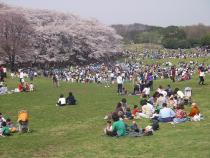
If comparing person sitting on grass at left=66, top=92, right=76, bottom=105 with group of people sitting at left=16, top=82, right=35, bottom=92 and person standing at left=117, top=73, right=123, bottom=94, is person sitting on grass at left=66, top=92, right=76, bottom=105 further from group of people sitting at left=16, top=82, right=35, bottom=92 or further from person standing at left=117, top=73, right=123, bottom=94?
group of people sitting at left=16, top=82, right=35, bottom=92

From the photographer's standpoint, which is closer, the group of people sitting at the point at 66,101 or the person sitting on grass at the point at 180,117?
the person sitting on grass at the point at 180,117

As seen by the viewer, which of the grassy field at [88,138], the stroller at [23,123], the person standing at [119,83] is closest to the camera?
the grassy field at [88,138]

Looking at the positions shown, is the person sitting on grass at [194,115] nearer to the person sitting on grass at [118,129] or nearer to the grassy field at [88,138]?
the grassy field at [88,138]

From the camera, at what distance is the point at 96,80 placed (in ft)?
186

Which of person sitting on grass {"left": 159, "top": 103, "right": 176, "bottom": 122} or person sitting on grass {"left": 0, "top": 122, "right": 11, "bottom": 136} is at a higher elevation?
person sitting on grass {"left": 159, "top": 103, "right": 176, "bottom": 122}

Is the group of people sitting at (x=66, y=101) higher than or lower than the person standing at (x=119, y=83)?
lower

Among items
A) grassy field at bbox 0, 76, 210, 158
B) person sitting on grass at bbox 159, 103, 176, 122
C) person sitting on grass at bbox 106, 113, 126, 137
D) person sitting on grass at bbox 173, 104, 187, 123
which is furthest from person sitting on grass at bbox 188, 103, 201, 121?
person sitting on grass at bbox 106, 113, 126, 137

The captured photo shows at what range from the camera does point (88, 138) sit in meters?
21.5

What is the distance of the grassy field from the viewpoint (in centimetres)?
1794

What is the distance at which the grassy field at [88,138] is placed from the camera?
17.9 metres

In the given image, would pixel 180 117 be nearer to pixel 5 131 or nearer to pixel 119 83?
pixel 5 131

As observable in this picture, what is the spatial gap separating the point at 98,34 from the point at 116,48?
232 inches

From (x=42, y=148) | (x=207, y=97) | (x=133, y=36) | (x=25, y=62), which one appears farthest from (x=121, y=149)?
(x=133, y=36)

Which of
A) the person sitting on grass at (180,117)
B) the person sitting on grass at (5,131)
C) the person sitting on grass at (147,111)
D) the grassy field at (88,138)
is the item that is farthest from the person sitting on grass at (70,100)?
the person sitting on grass at (180,117)
